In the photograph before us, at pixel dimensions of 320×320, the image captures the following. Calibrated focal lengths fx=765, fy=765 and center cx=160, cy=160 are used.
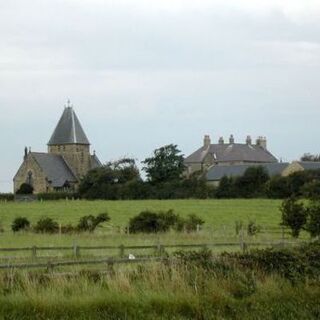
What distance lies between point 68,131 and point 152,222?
105251 millimetres

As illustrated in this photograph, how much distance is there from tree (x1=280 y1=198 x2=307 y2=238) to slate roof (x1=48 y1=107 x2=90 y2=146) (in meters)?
111

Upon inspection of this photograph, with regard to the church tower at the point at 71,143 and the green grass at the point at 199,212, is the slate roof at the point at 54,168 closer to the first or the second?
the church tower at the point at 71,143

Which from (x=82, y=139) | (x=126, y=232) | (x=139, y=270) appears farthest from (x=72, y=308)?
(x=82, y=139)

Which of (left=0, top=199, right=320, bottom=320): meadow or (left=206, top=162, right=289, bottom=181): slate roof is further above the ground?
(left=206, top=162, right=289, bottom=181): slate roof

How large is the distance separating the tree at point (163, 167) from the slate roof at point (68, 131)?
3874 cm

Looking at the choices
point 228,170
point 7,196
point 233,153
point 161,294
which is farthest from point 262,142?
point 161,294

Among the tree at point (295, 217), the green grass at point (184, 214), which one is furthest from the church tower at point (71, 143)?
the tree at point (295, 217)

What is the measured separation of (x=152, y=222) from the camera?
1861 inches

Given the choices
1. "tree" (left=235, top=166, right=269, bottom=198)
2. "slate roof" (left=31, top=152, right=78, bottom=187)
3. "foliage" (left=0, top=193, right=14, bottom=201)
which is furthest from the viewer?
"slate roof" (left=31, top=152, right=78, bottom=187)

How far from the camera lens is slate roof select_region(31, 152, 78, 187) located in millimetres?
137625

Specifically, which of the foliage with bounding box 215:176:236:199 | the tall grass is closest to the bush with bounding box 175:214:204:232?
the tall grass

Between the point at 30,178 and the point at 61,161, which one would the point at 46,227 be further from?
the point at 61,161

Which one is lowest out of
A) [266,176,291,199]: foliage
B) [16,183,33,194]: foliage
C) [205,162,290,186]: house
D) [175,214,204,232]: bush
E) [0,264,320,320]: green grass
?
[0,264,320,320]: green grass

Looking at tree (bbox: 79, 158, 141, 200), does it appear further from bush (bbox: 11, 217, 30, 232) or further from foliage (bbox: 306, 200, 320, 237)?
foliage (bbox: 306, 200, 320, 237)
